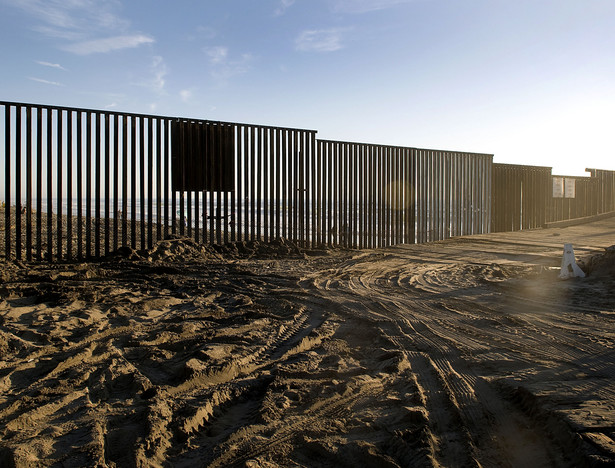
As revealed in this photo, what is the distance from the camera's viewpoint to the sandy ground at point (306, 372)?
230 cm

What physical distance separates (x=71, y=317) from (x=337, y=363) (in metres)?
2.90

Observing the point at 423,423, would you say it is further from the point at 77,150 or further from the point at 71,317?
the point at 77,150

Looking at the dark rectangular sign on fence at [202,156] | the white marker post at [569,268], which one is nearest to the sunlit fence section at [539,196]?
the white marker post at [569,268]

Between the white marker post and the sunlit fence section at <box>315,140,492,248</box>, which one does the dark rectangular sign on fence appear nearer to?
the sunlit fence section at <box>315,140,492,248</box>

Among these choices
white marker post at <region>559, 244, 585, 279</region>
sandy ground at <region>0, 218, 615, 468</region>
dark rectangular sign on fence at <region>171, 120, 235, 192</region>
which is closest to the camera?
sandy ground at <region>0, 218, 615, 468</region>

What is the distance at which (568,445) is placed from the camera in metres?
2.22

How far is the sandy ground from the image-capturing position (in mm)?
2305

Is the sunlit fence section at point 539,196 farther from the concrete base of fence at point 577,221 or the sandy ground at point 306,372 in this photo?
the sandy ground at point 306,372

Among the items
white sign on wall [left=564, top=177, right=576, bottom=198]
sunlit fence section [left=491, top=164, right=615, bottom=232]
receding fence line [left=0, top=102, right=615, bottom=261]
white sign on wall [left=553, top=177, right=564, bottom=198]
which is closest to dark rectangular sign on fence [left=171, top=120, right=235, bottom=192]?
receding fence line [left=0, top=102, right=615, bottom=261]

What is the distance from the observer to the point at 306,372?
333 centimetres

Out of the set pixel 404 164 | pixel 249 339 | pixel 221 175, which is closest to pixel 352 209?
pixel 404 164

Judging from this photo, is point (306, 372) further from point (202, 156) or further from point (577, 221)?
point (577, 221)

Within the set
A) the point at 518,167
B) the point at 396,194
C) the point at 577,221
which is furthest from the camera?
the point at 577,221

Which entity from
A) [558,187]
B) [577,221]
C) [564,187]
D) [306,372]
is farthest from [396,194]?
[577,221]
